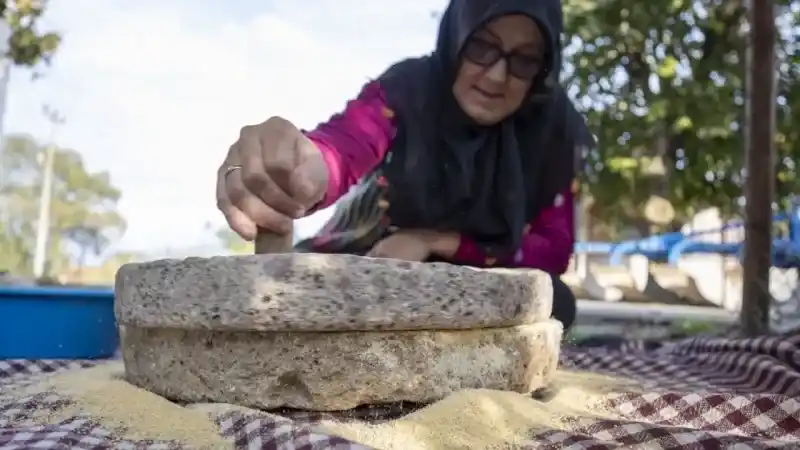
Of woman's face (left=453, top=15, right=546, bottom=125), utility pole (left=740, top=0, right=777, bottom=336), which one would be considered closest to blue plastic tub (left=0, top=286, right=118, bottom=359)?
woman's face (left=453, top=15, right=546, bottom=125)

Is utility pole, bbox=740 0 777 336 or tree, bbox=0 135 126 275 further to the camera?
tree, bbox=0 135 126 275

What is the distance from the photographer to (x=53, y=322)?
4.61 feet

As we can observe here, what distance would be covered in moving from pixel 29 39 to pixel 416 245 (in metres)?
3.14

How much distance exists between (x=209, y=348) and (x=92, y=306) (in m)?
0.67

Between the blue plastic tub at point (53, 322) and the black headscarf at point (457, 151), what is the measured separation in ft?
1.78

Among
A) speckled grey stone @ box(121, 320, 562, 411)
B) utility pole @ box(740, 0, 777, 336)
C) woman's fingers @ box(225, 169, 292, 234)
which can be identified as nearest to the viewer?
speckled grey stone @ box(121, 320, 562, 411)

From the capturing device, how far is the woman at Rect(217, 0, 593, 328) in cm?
135

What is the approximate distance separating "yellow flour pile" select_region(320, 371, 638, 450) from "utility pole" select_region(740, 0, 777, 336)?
1.51 m

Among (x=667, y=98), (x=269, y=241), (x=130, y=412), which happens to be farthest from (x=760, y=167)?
Answer: (x=130, y=412)

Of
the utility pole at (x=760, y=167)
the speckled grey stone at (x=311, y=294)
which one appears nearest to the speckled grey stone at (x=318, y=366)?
the speckled grey stone at (x=311, y=294)

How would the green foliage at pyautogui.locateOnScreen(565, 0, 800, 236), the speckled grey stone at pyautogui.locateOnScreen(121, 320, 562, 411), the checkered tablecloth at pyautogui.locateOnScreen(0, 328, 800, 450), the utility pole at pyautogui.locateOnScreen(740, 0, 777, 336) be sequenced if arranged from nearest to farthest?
the checkered tablecloth at pyautogui.locateOnScreen(0, 328, 800, 450)
the speckled grey stone at pyautogui.locateOnScreen(121, 320, 562, 411)
the utility pole at pyautogui.locateOnScreen(740, 0, 777, 336)
the green foliage at pyautogui.locateOnScreen(565, 0, 800, 236)

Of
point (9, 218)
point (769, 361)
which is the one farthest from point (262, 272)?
point (9, 218)

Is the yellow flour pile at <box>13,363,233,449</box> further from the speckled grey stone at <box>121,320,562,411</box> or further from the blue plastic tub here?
the blue plastic tub

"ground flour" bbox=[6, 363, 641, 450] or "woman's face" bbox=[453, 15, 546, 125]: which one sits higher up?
"woman's face" bbox=[453, 15, 546, 125]
